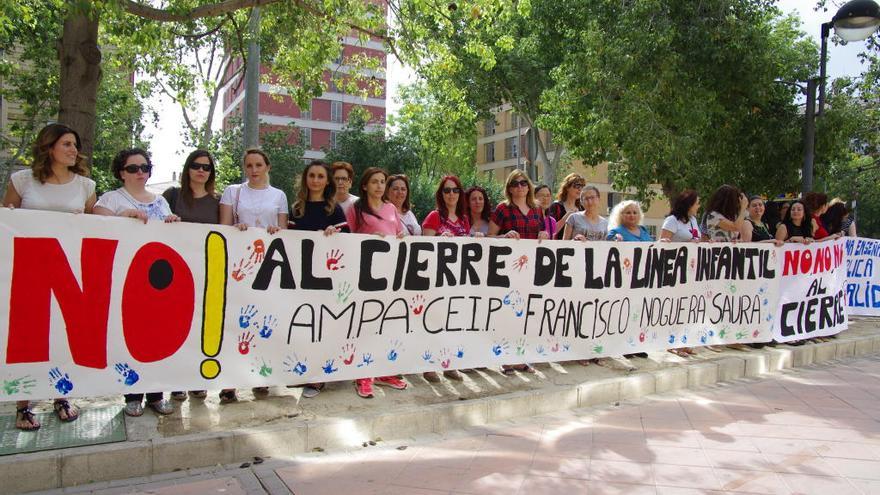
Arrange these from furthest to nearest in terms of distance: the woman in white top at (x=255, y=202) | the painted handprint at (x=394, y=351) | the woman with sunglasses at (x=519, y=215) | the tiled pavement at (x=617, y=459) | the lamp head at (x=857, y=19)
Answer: the lamp head at (x=857, y=19)
the woman with sunglasses at (x=519, y=215)
the painted handprint at (x=394, y=351)
the woman in white top at (x=255, y=202)
the tiled pavement at (x=617, y=459)

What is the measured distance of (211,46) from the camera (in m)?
17.2

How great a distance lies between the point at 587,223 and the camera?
6.40 metres

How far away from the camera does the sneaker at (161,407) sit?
13.5ft

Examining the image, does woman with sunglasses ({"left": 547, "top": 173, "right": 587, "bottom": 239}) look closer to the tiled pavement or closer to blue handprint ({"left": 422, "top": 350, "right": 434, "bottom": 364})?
the tiled pavement

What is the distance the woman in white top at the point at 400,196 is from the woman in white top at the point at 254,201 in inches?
41.4

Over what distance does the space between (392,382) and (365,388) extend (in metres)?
0.34

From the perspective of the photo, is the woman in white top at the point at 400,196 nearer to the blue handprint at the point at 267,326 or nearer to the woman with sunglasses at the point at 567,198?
the blue handprint at the point at 267,326

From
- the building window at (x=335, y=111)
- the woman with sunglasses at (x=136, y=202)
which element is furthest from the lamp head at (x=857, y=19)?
the building window at (x=335, y=111)

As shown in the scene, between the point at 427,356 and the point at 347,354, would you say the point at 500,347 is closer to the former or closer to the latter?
the point at 427,356

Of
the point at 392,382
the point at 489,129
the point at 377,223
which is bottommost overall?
the point at 392,382

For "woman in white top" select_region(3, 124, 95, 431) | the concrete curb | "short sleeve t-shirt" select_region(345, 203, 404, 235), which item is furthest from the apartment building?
"woman in white top" select_region(3, 124, 95, 431)

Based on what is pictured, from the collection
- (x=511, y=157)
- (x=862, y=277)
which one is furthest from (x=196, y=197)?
(x=511, y=157)

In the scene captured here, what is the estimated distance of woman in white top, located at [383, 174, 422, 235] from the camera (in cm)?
553

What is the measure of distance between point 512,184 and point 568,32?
12.9 m
